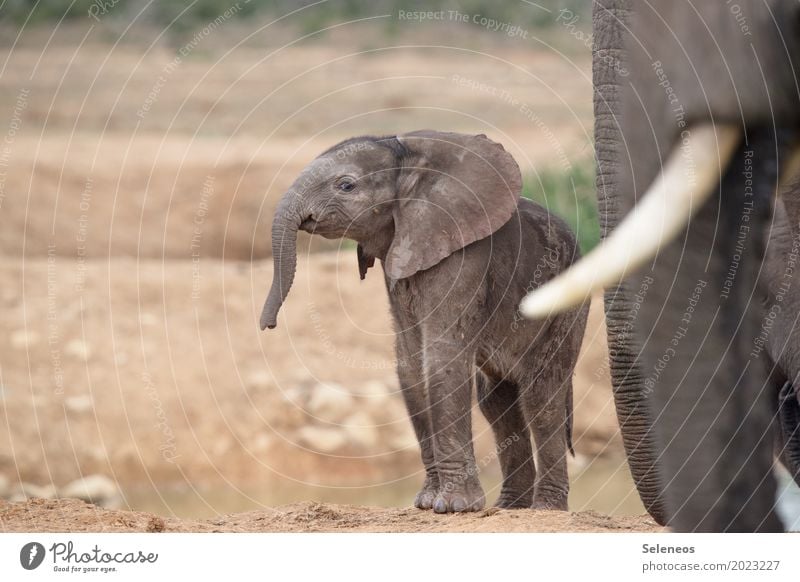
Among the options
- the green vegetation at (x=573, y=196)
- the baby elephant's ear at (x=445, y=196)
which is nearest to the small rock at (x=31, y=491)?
the baby elephant's ear at (x=445, y=196)

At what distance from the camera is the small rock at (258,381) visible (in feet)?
26.4

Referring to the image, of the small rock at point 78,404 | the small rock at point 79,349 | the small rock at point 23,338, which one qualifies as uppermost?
the small rock at point 23,338

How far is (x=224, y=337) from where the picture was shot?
27.6 ft

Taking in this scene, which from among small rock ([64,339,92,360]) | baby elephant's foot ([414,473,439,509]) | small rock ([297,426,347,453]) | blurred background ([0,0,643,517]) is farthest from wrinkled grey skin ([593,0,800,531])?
small rock ([64,339,92,360])

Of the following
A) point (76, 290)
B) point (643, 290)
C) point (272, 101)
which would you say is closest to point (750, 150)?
point (643, 290)

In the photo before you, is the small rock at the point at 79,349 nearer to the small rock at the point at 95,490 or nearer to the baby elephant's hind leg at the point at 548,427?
the small rock at the point at 95,490

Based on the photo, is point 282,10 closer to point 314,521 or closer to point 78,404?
point 78,404

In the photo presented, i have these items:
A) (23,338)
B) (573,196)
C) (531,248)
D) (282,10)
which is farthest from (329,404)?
(282,10)

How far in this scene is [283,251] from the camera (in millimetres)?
4547

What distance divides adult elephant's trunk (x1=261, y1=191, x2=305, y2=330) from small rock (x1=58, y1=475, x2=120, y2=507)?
312 cm

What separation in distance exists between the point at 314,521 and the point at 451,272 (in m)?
0.95

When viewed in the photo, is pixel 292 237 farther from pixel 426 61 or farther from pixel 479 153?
pixel 426 61
